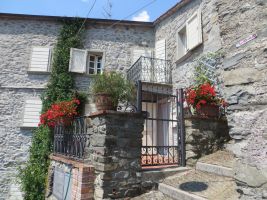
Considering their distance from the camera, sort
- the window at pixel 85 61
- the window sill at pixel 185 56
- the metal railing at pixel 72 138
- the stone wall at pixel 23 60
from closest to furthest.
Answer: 1. the metal railing at pixel 72 138
2. the window sill at pixel 185 56
3. the stone wall at pixel 23 60
4. the window at pixel 85 61

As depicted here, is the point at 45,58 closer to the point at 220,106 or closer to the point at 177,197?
the point at 220,106

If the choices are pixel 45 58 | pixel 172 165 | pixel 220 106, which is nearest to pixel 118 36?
pixel 45 58

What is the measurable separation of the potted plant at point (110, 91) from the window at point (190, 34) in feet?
13.0

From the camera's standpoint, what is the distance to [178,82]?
8781 millimetres

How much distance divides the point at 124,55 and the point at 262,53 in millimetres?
8579

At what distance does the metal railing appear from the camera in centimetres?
463

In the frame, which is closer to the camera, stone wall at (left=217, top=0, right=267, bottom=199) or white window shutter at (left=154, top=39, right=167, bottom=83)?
stone wall at (left=217, top=0, right=267, bottom=199)

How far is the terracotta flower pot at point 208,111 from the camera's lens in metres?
4.96

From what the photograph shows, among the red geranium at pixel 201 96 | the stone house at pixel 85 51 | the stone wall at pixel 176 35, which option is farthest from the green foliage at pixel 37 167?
the red geranium at pixel 201 96

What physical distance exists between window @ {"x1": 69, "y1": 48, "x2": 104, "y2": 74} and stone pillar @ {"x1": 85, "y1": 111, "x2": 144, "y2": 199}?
5959mm

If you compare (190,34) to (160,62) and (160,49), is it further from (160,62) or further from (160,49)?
(160,49)

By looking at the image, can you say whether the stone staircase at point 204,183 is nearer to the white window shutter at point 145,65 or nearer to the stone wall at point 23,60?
the white window shutter at point 145,65

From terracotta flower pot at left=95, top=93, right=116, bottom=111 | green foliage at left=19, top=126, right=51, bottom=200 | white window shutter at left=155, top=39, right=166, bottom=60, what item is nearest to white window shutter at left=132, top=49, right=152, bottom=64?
white window shutter at left=155, top=39, right=166, bottom=60

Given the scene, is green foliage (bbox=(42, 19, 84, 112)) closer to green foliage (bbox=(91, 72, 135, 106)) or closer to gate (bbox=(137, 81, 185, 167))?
gate (bbox=(137, 81, 185, 167))
